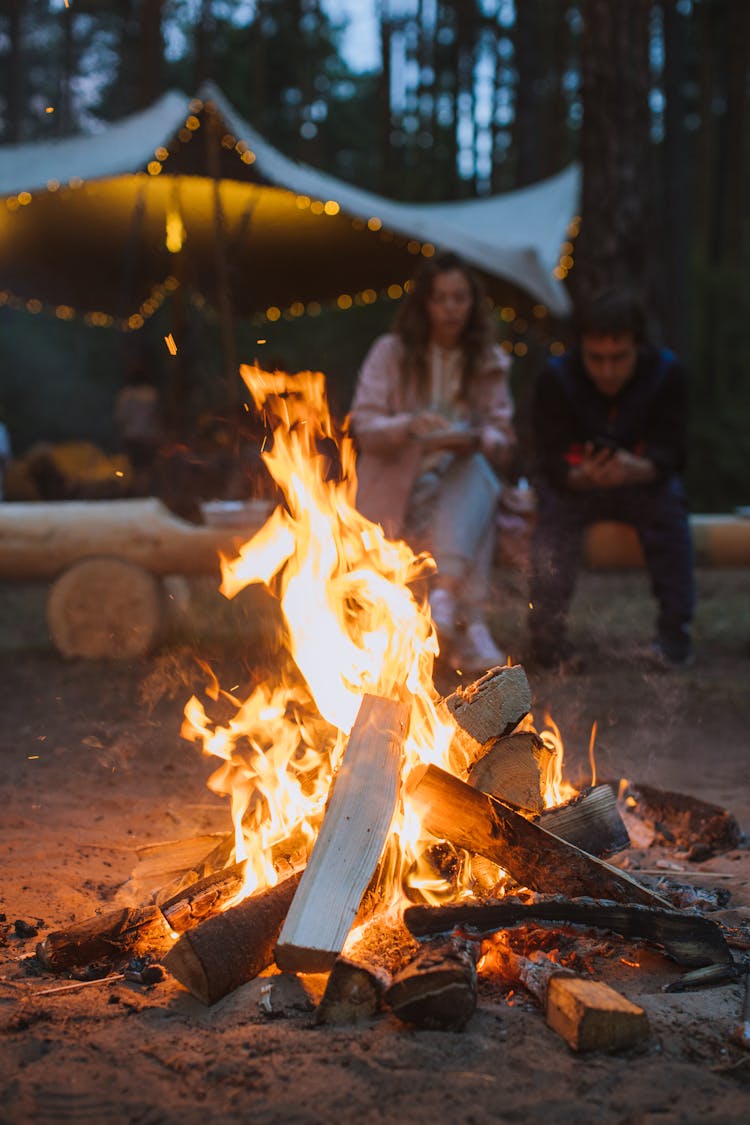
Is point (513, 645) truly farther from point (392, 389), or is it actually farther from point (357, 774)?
point (357, 774)

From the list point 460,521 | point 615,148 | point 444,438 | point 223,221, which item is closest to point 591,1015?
point 460,521

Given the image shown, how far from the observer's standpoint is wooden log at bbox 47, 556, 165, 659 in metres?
5.30

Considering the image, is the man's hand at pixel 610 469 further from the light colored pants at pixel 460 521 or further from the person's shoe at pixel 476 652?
the person's shoe at pixel 476 652

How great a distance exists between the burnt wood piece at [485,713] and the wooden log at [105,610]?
3.02 metres

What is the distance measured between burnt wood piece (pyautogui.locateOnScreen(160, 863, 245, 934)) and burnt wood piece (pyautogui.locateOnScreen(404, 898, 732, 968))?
504 mm

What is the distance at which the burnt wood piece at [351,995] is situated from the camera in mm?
1907

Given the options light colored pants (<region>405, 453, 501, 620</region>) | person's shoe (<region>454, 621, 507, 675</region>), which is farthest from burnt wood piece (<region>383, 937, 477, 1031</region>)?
light colored pants (<region>405, 453, 501, 620</region>)

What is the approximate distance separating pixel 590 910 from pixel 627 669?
308cm

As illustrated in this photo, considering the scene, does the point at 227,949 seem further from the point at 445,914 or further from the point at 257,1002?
the point at 445,914

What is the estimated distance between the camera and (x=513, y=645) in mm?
5469

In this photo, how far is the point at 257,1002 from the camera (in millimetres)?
1997

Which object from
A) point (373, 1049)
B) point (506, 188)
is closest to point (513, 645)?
point (373, 1049)

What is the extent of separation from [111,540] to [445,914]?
12.1 ft

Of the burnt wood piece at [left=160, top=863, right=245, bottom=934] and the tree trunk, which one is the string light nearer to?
the tree trunk
